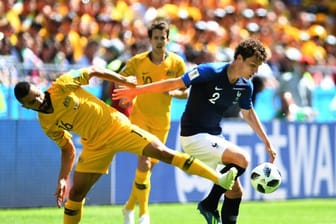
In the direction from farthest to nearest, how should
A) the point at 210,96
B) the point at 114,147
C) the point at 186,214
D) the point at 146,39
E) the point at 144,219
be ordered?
1. the point at 146,39
2. the point at 186,214
3. the point at 144,219
4. the point at 210,96
5. the point at 114,147

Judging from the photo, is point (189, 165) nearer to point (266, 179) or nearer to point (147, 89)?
point (147, 89)

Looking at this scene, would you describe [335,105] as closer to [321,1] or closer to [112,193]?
[112,193]

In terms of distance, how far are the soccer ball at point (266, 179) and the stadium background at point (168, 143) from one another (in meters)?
5.23

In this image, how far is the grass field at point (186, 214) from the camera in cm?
1273

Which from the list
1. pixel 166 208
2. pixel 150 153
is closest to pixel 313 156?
pixel 166 208

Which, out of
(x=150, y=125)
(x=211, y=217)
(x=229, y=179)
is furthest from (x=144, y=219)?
(x=229, y=179)

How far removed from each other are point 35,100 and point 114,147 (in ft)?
3.56

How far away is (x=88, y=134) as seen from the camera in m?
9.73

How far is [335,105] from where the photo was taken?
59.7 feet

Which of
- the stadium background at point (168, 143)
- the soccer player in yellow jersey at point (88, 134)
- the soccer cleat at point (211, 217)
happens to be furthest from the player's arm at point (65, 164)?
the stadium background at point (168, 143)

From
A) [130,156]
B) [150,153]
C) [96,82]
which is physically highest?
[150,153]

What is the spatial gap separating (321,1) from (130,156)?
470 inches

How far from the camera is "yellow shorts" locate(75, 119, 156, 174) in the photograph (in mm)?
9602

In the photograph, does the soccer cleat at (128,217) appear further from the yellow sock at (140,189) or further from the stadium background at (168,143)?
the stadium background at (168,143)
